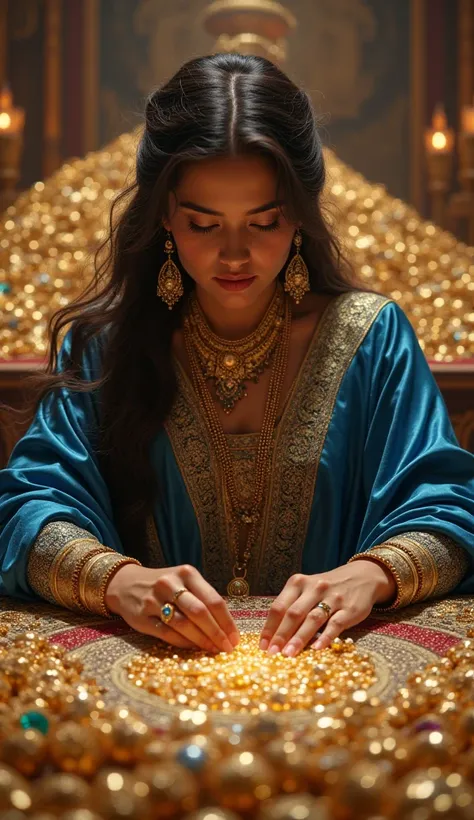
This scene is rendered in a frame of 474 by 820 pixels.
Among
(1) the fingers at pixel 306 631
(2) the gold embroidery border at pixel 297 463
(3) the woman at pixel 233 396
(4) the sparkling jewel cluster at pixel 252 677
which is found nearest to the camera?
(4) the sparkling jewel cluster at pixel 252 677

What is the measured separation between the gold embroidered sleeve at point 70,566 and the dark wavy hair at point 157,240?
231 millimetres

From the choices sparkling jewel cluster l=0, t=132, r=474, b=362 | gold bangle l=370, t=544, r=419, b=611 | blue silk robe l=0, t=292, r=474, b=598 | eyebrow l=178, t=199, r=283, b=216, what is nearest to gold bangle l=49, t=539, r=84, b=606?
blue silk robe l=0, t=292, r=474, b=598

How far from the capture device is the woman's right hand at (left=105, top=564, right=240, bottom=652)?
1182 millimetres

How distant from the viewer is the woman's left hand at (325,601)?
1.19 m

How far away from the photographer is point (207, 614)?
1.18 m

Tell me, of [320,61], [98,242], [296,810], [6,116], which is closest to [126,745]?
[296,810]

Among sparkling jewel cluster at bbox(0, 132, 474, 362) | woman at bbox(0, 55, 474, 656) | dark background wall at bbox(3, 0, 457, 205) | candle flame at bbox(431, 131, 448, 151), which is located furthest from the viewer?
dark background wall at bbox(3, 0, 457, 205)

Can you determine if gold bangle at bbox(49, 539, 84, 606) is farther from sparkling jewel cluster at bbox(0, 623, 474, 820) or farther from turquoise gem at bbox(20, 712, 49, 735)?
turquoise gem at bbox(20, 712, 49, 735)

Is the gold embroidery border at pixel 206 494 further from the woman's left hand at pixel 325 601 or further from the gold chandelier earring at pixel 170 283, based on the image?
the woman's left hand at pixel 325 601

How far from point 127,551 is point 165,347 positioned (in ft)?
Answer: 1.03

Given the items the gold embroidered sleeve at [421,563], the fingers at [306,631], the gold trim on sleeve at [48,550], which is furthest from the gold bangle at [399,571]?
the gold trim on sleeve at [48,550]

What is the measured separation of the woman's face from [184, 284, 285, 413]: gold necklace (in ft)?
0.52

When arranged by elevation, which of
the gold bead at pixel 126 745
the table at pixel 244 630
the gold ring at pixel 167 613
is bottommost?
the table at pixel 244 630

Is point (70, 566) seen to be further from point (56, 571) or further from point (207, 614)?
point (207, 614)
